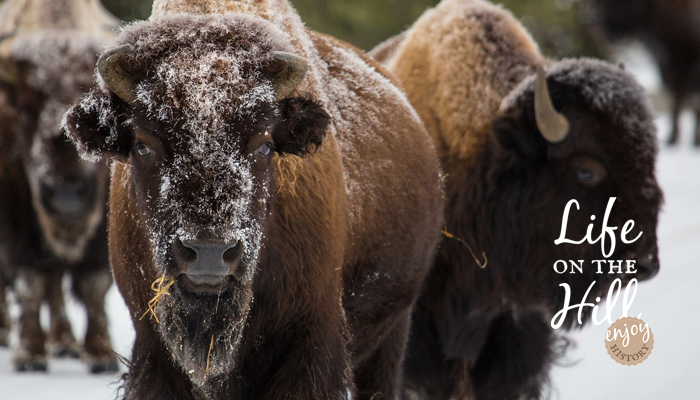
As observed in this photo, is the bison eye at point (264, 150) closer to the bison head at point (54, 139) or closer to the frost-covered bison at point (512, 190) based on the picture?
the frost-covered bison at point (512, 190)

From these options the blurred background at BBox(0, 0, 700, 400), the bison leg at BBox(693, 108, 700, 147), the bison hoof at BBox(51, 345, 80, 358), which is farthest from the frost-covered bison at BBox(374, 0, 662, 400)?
the bison leg at BBox(693, 108, 700, 147)

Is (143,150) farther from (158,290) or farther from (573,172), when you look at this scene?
(573,172)

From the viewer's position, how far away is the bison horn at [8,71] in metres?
6.69

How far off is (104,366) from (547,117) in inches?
150

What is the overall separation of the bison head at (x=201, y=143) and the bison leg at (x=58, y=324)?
3.99 m

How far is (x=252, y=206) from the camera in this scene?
10.1 feet

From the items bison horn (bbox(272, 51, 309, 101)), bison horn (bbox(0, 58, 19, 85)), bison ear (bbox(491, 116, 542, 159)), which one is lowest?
bison horn (bbox(272, 51, 309, 101))

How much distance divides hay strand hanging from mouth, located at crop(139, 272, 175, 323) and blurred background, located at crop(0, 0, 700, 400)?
69cm

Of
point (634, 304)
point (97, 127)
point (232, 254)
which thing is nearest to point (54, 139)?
point (97, 127)

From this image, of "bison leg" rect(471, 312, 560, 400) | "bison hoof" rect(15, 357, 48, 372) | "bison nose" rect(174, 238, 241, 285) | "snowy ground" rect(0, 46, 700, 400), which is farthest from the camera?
"bison hoof" rect(15, 357, 48, 372)

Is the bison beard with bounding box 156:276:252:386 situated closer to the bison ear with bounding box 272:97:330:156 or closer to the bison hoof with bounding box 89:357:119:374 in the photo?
the bison ear with bounding box 272:97:330:156

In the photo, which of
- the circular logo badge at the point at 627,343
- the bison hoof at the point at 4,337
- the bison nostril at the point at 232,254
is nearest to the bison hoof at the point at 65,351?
the bison hoof at the point at 4,337

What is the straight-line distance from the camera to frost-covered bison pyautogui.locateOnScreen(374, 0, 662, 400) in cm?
502

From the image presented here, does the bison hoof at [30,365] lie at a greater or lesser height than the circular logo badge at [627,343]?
lesser
